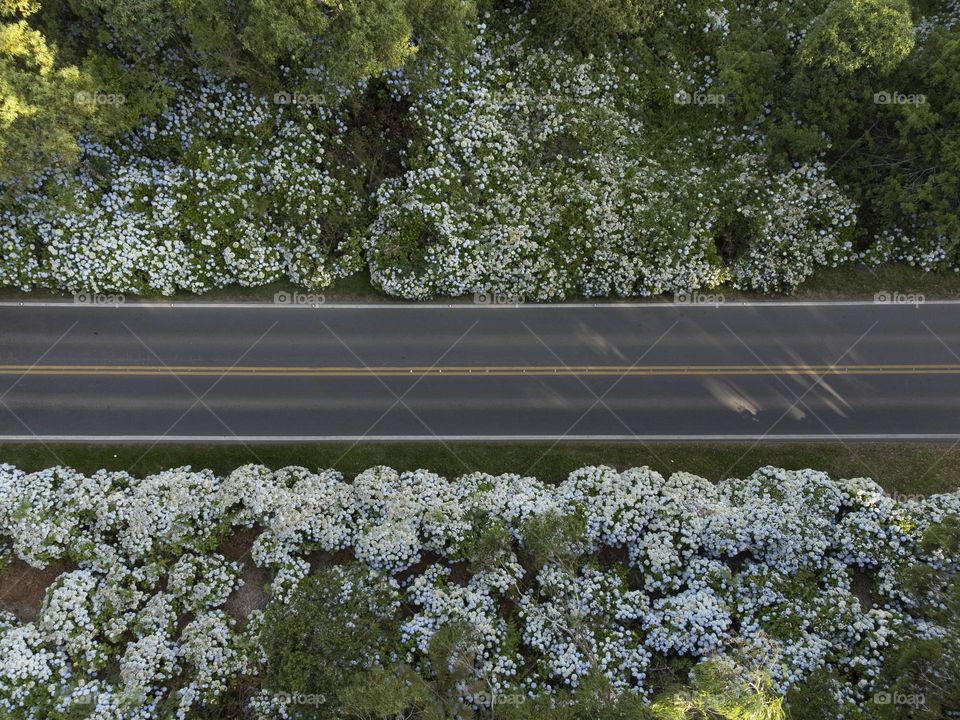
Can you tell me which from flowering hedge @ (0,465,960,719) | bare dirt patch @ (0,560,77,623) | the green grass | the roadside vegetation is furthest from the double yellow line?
bare dirt patch @ (0,560,77,623)

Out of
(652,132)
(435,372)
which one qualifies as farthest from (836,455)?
(435,372)

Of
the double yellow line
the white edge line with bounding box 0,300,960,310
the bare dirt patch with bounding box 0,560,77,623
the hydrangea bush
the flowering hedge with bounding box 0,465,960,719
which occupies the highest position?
the hydrangea bush

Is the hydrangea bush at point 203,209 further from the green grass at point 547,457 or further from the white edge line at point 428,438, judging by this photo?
the green grass at point 547,457

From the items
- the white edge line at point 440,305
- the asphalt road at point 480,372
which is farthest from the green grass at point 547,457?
the white edge line at point 440,305

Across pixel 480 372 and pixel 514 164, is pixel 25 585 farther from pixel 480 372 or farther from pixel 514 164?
pixel 514 164

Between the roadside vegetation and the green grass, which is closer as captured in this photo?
the roadside vegetation

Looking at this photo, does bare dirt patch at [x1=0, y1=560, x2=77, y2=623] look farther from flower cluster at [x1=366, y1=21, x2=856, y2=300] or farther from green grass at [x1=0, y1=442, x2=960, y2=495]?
flower cluster at [x1=366, y1=21, x2=856, y2=300]

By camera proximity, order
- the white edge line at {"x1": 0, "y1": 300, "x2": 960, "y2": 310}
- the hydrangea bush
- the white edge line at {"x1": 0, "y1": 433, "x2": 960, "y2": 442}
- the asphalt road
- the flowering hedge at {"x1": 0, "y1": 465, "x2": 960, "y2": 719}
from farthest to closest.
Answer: the white edge line at {"x1": 0, "y1": 300, "x2": 960, "y2": 310}
the asphalt road
the white edge line at {"x1": 0, "y1": 433, "x2": 960, "y2": 442}
the hydrangea bush
the flowering hedge at {"x1": 0, "y1": 465, "x2": 960, "y2": 719}

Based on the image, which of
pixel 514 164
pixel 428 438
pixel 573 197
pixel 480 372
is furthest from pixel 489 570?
pixel 514 164
